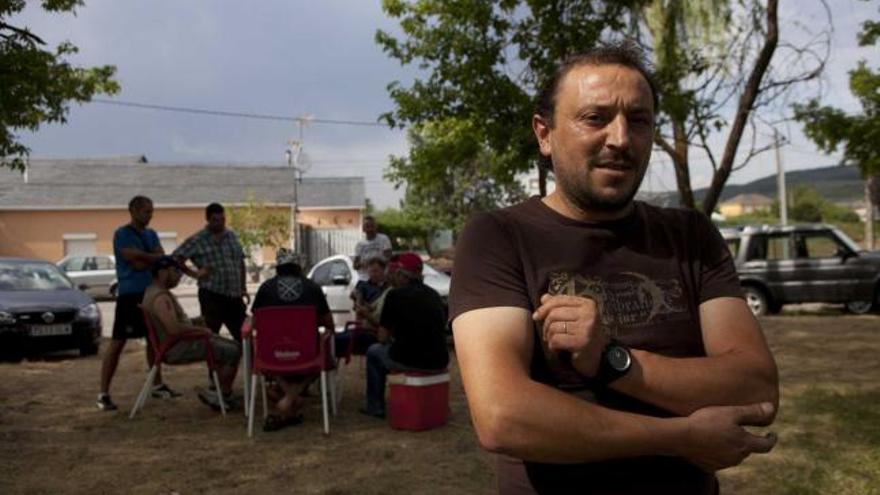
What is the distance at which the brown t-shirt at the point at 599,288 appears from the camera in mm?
1533

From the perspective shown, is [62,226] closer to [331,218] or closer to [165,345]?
[331,218]

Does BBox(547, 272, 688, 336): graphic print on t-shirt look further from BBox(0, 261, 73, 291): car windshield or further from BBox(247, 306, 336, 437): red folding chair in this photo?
BBox(0, 261, 73, 291): car windshield

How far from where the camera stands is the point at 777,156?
28.5 m

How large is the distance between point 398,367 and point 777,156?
25.8m

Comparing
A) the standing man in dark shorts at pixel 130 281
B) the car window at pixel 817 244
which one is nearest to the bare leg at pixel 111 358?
the standing man in dark shorts at pixel 130 281

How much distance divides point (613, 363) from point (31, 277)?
11.8 m

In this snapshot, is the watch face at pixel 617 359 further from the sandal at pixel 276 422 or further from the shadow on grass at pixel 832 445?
the sandal at pixel 276 422

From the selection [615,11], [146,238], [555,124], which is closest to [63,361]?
[146,238]

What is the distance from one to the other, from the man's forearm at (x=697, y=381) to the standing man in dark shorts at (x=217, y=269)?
6.24 m

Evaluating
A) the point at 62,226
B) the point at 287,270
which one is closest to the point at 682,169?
the point at 287,270

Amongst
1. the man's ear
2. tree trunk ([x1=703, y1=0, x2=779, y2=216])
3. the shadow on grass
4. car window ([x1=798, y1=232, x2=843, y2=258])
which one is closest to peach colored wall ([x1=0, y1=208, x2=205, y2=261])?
car window ([x1=798, y1=232, x2=843, y2=258])

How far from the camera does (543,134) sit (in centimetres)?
180

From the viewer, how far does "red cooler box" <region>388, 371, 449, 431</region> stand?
20.5 ft

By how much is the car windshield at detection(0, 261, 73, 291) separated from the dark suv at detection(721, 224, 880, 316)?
37.3ft
